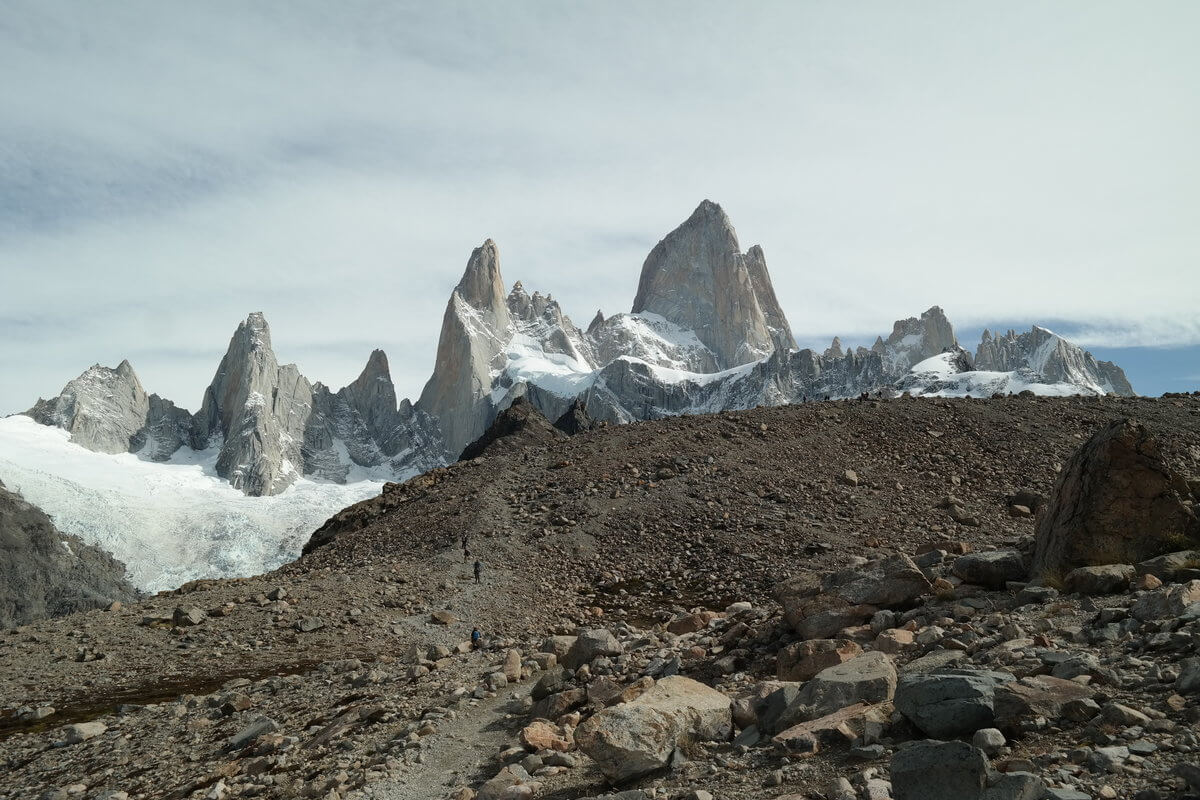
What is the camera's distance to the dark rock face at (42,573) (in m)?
79.8

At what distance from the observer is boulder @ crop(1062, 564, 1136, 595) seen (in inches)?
477

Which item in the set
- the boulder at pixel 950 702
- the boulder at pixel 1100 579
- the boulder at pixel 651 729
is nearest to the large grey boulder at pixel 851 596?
the boulder at pixel 1100 579

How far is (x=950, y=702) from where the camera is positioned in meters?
8.18

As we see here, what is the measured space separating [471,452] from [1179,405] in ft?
143

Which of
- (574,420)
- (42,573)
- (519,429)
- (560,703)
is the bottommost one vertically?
(42,573)

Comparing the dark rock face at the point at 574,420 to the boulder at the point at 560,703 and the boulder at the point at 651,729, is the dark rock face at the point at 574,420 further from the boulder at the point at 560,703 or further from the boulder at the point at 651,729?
the boulder at the point at 651,729

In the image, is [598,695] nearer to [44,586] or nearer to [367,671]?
[367,671]

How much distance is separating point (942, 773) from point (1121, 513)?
964 centimetres

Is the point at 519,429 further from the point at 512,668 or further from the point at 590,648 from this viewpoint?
the point at 590,648

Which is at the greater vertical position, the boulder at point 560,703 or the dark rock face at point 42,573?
the boulder at point 560,703

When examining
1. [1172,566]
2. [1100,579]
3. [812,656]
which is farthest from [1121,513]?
[812,656]

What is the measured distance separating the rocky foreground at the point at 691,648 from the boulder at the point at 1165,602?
5cm

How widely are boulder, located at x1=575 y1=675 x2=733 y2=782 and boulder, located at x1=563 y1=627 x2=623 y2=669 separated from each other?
4610mm

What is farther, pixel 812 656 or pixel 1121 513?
pixel 1121 513
